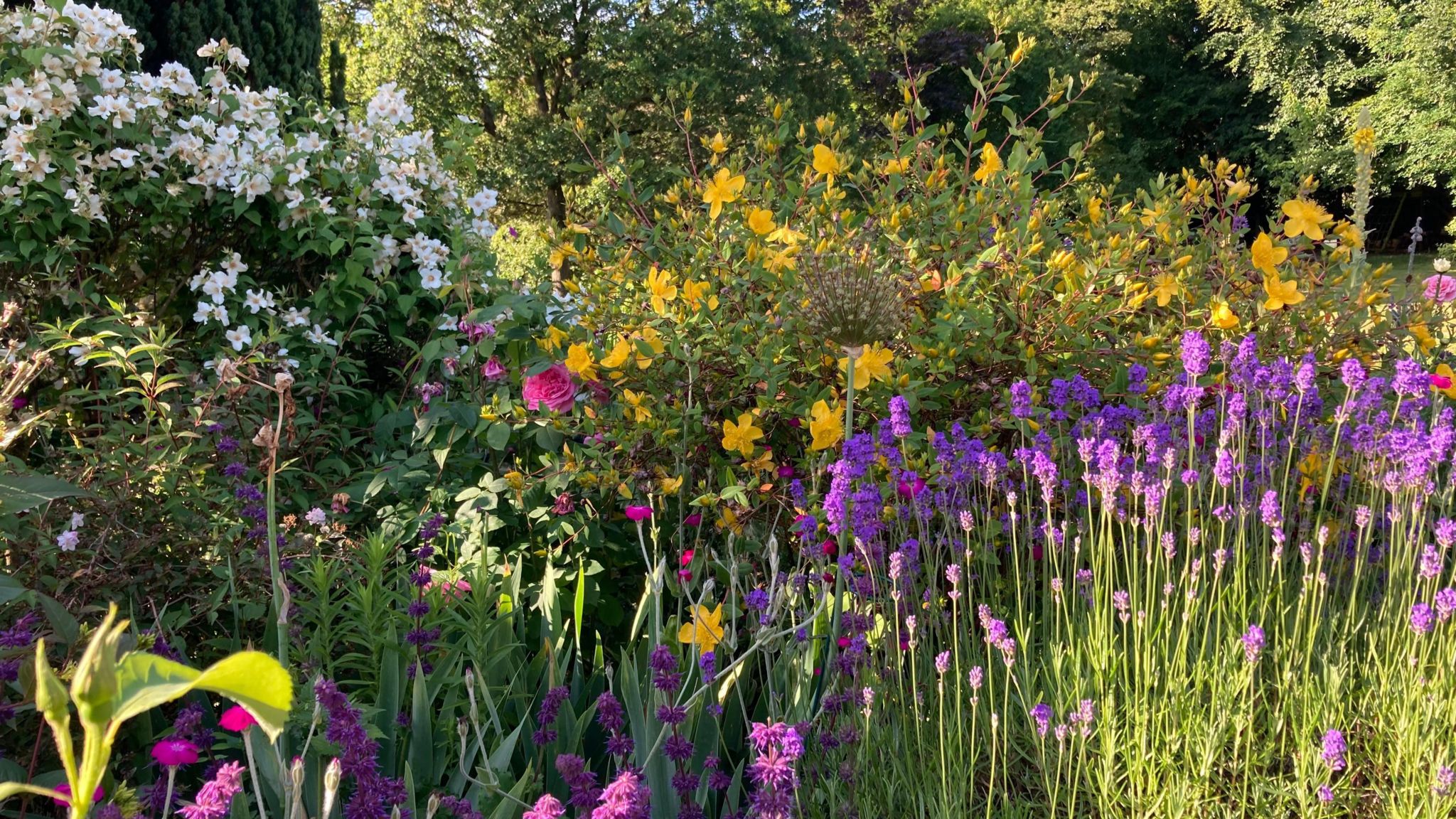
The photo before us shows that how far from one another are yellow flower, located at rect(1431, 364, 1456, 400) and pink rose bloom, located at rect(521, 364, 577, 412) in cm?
200

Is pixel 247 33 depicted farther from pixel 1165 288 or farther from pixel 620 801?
pixel 620 801

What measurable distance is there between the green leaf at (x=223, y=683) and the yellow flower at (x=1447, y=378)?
2652 mm

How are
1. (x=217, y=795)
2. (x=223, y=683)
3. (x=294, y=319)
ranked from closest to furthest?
(x=223, y=683) → (x=217, y=795) → (x=294, y=319)

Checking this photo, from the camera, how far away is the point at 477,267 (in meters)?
2.94

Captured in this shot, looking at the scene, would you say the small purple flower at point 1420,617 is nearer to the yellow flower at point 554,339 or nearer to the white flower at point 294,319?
the yellow flower at point 554,339

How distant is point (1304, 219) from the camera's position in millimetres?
2809

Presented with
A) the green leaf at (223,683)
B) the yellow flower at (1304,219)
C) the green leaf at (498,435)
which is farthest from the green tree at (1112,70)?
the green leaf at (223,683)

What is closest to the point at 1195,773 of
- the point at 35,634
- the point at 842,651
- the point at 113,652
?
the point at 842,651

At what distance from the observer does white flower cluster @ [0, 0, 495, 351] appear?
9.58 ft

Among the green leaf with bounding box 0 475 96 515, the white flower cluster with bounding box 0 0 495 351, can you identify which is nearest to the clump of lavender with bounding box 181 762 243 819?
the green leaf with bounding box 0 475 96 515

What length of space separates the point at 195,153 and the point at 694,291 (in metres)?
1.68

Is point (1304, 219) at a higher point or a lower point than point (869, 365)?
higher

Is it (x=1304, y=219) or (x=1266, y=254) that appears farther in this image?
(x=1304, y=219)

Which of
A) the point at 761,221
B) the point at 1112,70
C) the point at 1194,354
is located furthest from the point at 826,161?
the point at 1112,70
